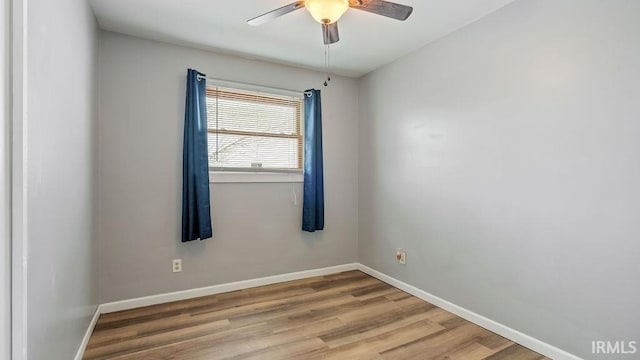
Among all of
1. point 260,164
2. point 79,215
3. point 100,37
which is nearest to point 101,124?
point 100,37

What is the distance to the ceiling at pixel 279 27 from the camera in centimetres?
227

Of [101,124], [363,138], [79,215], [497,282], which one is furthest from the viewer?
[363,138]

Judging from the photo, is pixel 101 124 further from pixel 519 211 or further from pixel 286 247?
pixel 519 211

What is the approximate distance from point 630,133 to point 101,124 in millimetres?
3617

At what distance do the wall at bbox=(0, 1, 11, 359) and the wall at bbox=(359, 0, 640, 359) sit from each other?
267 cm

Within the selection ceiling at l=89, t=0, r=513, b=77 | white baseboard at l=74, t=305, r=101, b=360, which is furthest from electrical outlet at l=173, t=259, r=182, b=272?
ceiling at l=89, t=0, r=513, b=77

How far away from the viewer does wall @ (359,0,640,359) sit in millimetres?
1730

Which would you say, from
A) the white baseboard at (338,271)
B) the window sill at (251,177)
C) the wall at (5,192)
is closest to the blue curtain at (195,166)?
the window sill at (251,177)

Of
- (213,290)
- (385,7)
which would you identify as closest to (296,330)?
(213,290)

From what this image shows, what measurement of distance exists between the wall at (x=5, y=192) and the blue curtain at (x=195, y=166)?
1.82 metres

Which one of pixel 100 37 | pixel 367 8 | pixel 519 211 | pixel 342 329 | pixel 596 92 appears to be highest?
pixel 100 37

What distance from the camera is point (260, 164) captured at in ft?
10.9

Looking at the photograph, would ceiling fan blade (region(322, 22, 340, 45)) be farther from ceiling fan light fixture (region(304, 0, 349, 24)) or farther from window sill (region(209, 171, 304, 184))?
window sill (region(209, 171, 304, 184))

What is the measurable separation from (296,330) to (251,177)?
5.08 feet
